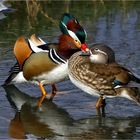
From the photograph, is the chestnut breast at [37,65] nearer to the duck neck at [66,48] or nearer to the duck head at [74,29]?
the duck neck at [66,48]

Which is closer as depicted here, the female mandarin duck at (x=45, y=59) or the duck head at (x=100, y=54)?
the duck head at (x=100, y=54)

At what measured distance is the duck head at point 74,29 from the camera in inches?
269

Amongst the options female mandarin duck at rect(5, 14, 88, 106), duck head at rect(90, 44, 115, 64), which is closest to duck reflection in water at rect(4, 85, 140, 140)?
female mandarin duck at rect(5, 14, 88, 106)

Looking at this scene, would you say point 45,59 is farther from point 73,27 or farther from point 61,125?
point 61,125

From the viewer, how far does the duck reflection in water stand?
5777 millimetres

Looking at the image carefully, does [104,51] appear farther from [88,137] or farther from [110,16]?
[110,16]

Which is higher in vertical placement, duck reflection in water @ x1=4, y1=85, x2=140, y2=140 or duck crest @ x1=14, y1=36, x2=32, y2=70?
duck crest @ x1=14, y1=36, x2=32, y2=70

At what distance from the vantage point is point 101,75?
6.38m

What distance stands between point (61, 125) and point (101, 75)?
66cm

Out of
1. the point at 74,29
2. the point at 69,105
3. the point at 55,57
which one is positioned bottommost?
the point at 69,105

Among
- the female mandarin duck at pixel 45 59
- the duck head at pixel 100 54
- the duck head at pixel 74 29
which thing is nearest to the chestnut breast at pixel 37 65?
the female mandarin duck at pixel 45 59

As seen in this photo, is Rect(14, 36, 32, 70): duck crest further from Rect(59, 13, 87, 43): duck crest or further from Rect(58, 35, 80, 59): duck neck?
Rect(59, 13, 87, 43): duck crest

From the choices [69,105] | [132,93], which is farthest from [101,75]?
[69,105]

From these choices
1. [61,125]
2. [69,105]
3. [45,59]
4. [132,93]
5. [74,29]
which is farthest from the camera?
[45,59]
